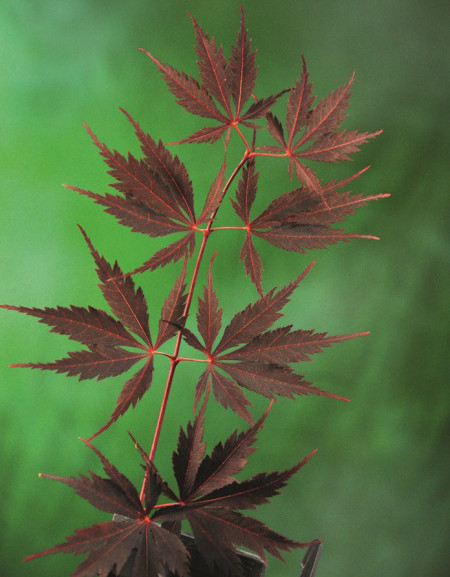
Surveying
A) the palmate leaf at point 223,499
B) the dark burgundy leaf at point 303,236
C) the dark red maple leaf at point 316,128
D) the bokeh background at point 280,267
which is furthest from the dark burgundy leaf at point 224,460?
the bokeh background at point 280,267

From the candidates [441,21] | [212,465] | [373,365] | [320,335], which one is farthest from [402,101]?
[212,465]

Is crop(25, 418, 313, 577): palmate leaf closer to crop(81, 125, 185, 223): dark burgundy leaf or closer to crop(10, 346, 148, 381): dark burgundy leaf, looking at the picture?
crop(10, 346, 148, 381): dark burgundy leaf

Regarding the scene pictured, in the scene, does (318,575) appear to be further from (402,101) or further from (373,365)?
(402,101)

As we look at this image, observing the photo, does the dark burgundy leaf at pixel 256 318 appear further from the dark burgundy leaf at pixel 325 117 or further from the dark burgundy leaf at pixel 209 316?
the dark burgundy leaf at pixel 325 117

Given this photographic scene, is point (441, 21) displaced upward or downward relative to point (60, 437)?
upward

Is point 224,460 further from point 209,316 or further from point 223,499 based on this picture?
point 209,316
